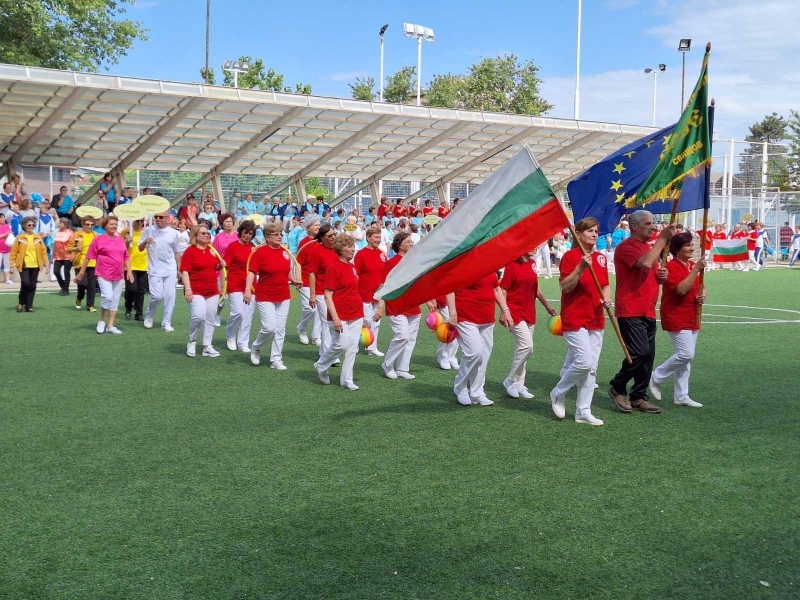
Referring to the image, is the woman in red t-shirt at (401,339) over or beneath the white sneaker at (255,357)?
over

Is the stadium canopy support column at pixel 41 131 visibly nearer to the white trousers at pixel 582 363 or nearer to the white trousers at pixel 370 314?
the white trousers at pixel 370 314

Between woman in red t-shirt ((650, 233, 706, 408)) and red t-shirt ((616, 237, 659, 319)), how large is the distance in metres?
0.33

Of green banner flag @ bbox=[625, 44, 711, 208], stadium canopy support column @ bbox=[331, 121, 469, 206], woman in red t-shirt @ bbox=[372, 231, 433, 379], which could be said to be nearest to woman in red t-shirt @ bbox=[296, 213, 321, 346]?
woman in red t-shirt @ bbox=[372, 231, 433, 379]

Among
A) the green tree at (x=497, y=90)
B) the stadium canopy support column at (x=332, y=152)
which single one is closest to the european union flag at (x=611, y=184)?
the stadium canopy support column at (x=332, y=152)

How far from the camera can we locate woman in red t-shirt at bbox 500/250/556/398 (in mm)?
9117

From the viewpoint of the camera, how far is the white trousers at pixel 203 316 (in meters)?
12.0

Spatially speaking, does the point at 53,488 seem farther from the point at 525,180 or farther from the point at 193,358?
the point at 193,358

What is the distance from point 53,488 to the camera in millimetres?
5859

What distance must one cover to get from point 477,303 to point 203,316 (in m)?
4.82

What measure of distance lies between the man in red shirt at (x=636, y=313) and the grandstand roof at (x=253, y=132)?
17786 mm

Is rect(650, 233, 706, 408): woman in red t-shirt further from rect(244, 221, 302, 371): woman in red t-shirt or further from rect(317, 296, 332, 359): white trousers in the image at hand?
rect(244, 221, 302, 371): woman in red t-shirt

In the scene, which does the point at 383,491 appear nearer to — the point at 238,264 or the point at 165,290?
the point at 238,264

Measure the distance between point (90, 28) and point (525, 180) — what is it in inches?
1485

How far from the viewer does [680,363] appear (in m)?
8.57
